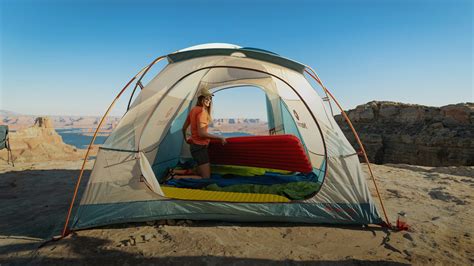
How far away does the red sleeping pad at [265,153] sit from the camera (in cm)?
553

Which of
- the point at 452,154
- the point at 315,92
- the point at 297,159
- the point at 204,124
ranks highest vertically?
the point at 315,92

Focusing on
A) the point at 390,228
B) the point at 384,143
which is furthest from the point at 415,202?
the point at 384,143

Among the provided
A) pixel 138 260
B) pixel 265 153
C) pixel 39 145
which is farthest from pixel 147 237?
pixel 39 145

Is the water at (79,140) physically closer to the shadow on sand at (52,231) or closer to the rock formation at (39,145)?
the rock formation at (39,145)

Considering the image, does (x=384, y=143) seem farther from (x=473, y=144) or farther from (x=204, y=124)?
(x=204, y=124)

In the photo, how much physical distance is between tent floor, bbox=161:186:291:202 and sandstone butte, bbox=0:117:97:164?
24623mm

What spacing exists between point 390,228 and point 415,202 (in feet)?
5.81

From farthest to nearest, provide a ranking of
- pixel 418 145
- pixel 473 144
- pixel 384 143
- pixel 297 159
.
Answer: pixel 384 143
pixel 418 145
pixel 473 144
pixel 297 159

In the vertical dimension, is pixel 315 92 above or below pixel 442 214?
above

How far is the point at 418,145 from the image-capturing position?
85.8ft

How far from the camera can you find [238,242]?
303cm

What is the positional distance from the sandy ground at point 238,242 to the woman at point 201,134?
1.57 metres

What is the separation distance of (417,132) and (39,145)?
Result: 3822cm

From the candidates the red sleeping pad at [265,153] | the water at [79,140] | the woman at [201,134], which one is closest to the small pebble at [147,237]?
the woman at [201,134]
